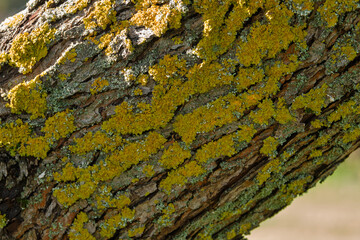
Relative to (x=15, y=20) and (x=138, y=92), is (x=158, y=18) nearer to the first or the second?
(x=138, y=92)

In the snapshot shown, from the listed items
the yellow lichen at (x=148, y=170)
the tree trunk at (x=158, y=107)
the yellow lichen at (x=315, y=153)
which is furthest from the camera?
the yellow lichen at (x=315, y=153)

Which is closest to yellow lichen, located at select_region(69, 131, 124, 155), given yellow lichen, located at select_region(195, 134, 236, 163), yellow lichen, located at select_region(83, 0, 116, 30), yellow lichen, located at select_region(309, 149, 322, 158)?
yellow lichen, located at select_region(195, 134, 236, 163)

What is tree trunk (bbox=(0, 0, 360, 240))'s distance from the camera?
6.15 ft

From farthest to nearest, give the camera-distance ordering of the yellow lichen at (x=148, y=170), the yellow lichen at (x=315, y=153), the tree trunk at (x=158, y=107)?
the yellow lichen at (x=315, y=153)
the yellow lichen at (x=148, y=170)
the tree trunk at (x=158, y=107)

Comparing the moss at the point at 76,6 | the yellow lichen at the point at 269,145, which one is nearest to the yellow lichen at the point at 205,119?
the yellow lichen at the point at 269,145

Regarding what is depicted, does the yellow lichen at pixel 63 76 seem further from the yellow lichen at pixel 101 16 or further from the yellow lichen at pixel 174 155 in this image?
the yellow lichen at pixel 174 155

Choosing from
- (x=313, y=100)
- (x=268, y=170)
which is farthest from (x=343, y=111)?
(x=268, y=170)

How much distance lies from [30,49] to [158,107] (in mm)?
745

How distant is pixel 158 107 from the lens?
193 cm

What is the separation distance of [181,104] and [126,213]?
2.08 ft

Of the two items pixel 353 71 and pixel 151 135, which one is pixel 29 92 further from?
pixel 353 71

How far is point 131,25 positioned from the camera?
1.96 metres

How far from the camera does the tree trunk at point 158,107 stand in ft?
6.15

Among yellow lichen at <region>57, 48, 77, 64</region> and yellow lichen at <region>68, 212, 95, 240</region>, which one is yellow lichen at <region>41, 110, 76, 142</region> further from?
yellow lichen at <region>68, 212, 95, 240</region>
